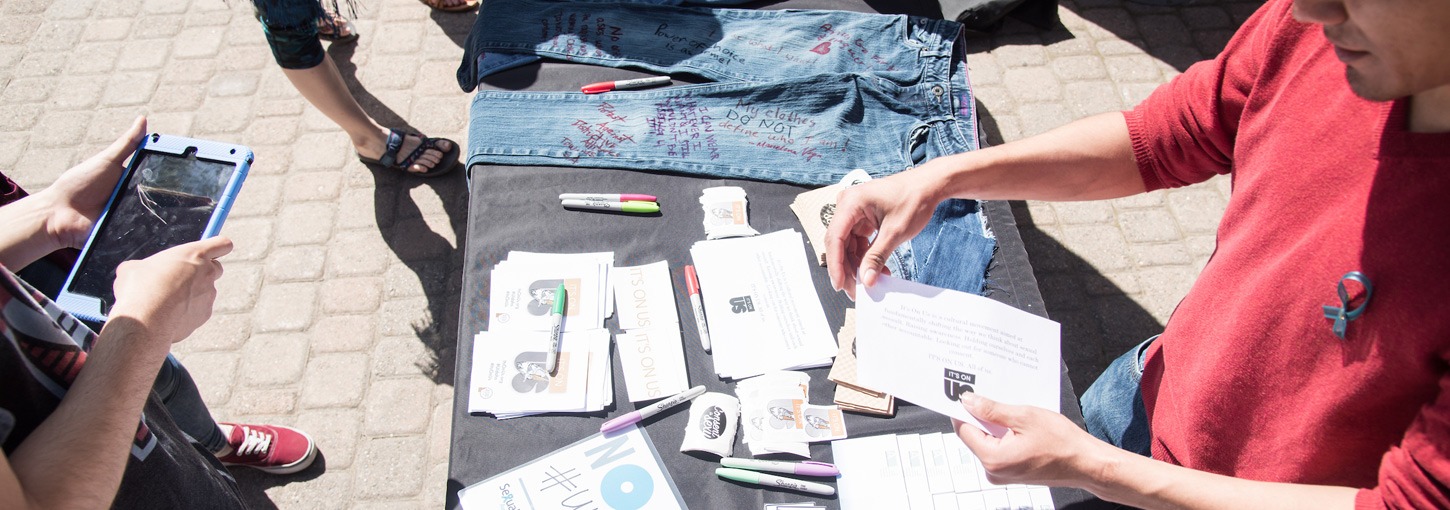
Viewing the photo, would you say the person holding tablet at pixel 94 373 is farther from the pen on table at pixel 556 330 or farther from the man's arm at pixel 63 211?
the pen on table at pixel 556 330

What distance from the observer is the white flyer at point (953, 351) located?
1.40 meters

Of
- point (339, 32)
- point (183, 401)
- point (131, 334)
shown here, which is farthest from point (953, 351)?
point (339, 32)

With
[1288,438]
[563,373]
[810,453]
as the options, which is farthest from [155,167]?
[1288,438]

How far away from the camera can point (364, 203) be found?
333 cm

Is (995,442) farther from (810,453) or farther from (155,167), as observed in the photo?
(155,167)

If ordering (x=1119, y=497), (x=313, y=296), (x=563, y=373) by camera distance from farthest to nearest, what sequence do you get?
(x=313, y=296), (x=563, y=373), (x=1119, y=497)

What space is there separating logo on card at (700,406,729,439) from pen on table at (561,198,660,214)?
23.3 inches

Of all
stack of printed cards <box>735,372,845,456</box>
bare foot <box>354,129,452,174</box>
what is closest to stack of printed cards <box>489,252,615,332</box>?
stack of printed cards <box>735,372,845,456</box>

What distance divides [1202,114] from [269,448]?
286 centimetres

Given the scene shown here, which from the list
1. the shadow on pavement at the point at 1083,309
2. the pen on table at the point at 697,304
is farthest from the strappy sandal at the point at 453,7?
the pen on table at the point at 697,304

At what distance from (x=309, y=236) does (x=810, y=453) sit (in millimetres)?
2615

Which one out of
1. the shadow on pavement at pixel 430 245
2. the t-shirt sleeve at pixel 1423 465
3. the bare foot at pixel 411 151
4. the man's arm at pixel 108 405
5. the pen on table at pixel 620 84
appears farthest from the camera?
the bare foot at pixel 411 151

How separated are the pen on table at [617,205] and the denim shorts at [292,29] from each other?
140 centimetres

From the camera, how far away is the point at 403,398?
280 centimetres
